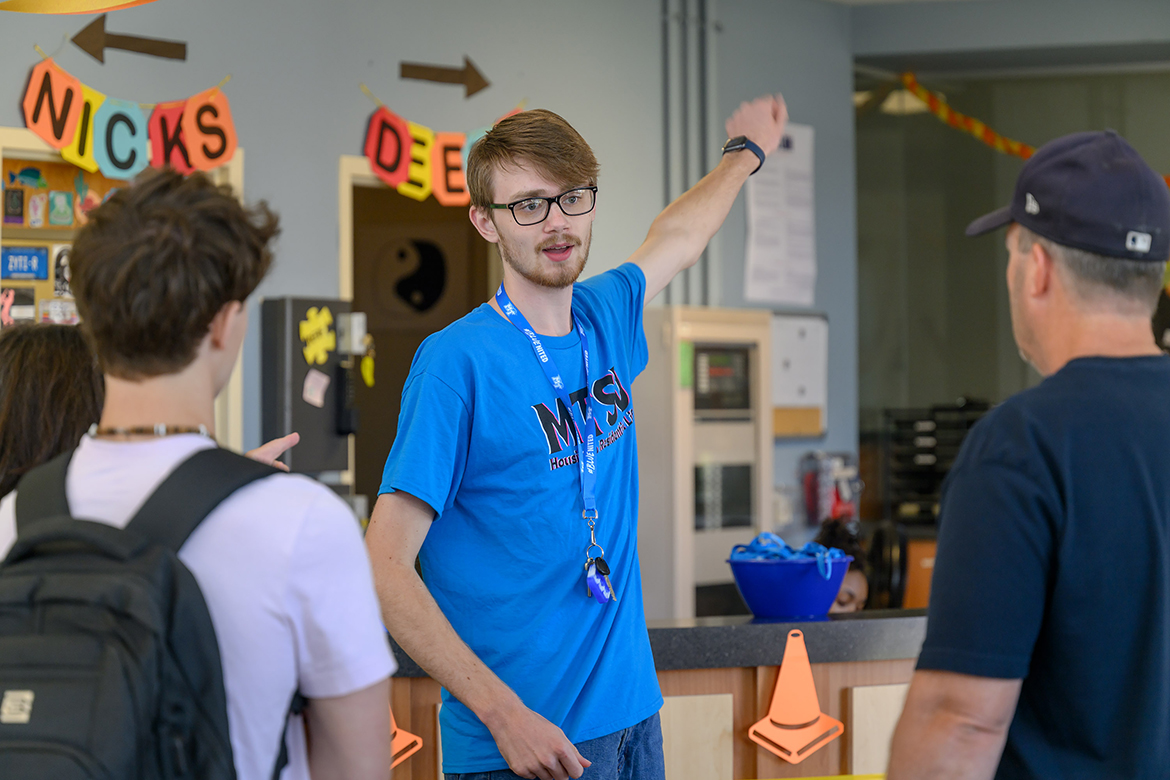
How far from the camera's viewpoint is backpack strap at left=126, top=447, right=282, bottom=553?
0.98 meters

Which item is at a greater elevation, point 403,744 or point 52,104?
point 52,104

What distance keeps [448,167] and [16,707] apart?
3.98 metres

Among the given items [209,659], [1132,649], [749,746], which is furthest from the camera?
[749,746]

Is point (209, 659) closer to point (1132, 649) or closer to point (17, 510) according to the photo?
point (17, 510)

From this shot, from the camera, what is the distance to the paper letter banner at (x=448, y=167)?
4707mm

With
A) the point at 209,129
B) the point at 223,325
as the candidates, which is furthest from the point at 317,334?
the point at 223,325

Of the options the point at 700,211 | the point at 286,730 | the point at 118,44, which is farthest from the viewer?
the point at 118,44

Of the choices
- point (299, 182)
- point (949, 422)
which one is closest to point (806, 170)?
point (949, 422)

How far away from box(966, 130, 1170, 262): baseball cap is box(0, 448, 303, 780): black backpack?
0.87 metres

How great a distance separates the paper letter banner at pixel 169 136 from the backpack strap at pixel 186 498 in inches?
133

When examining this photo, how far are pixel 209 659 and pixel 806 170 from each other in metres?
5.10

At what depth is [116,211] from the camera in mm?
1024

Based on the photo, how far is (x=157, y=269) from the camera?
101 centimetres

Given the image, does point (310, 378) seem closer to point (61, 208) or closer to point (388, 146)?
point (388, 146)
